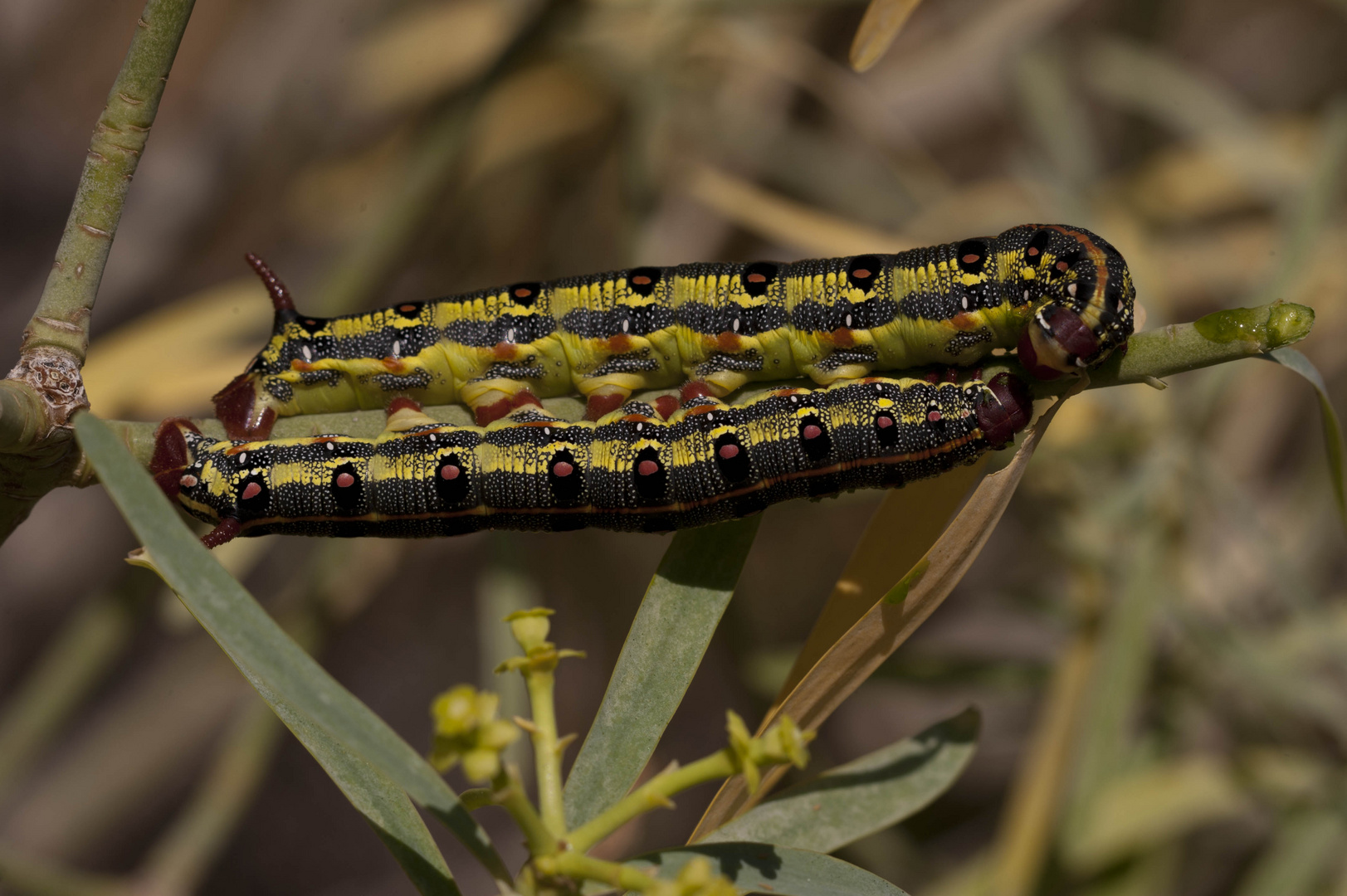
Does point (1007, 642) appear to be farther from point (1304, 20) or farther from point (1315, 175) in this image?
point (1304, 20)

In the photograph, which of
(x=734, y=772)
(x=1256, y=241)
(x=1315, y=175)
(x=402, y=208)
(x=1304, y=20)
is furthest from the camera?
(x=1304, y=20)

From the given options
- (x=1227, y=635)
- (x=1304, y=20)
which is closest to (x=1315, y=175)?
(x=1227, y=635)

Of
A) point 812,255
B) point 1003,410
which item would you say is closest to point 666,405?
point 1003,410

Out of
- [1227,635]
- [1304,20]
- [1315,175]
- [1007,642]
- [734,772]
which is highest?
[1304,20]

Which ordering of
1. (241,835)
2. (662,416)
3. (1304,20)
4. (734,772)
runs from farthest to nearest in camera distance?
(241,835)
(1304,20)
(662,416)
(734,772)

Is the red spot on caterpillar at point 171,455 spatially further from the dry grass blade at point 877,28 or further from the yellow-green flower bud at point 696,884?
the dry grass blade at point 877,28

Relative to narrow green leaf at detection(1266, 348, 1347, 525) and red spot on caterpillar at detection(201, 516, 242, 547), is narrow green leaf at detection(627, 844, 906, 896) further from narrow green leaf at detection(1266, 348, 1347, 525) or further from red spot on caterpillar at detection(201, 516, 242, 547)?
red spot on caterpillar at detection(201, 516, 242, 547)
